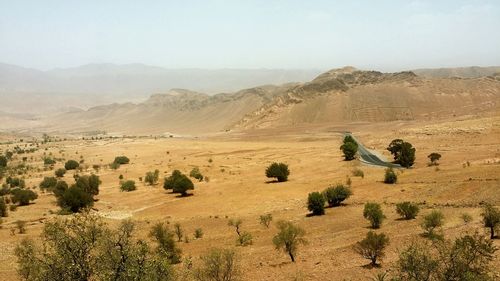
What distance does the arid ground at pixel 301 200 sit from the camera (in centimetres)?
2231

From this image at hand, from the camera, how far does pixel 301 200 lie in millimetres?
38594

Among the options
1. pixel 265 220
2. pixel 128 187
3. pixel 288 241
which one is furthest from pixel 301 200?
pixel 128 187

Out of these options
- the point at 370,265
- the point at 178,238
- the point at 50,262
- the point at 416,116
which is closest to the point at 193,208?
the point at 178,238

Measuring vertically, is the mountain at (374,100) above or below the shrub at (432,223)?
above

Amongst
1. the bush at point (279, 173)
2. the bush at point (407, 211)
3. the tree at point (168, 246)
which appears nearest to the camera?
the tree at point (168, 246)

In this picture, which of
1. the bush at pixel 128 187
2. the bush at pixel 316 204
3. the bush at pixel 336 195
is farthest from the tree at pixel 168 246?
the bush at pixel 128 187

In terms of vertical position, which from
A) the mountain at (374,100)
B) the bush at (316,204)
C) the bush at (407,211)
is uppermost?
the mountain at (374,100)

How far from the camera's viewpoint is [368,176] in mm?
47656

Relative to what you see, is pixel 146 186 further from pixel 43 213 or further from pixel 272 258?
pixel 272 258

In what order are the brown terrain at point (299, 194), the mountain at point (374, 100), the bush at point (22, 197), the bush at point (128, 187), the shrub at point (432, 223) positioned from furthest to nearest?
the mountain at point (374, 100)
the bush at point (128, 187)
the bush at point (22, 197)
the brown terrain at point (299, 194)
the shrub at point (432, 223)

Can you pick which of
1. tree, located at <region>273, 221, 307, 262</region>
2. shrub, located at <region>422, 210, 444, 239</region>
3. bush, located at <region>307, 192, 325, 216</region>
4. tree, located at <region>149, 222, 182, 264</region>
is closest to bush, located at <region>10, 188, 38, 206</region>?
tree, located at <region>149, 222, 182, 264</region>

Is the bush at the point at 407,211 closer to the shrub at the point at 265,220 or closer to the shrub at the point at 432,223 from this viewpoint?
the shrub at the point at 432,223

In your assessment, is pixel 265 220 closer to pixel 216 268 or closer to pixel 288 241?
pixel 288 241

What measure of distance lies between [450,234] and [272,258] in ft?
28.9
